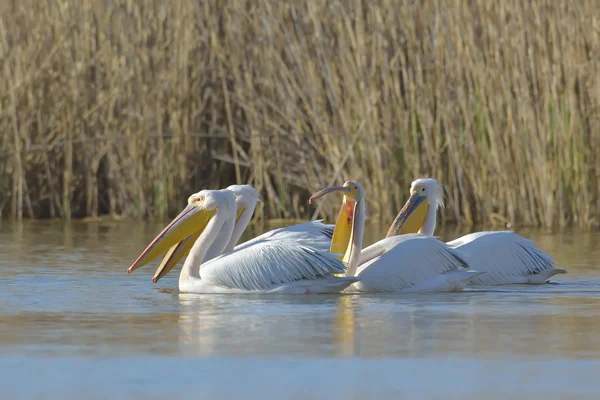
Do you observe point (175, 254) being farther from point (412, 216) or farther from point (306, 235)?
point (412, 216)

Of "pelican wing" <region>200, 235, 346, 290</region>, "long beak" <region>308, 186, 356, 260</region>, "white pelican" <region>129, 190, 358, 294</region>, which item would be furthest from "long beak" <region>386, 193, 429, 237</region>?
"pelican wing" <region>200, 235, 346, 290</region>

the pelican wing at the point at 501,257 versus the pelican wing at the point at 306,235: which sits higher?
the pelican wing at the point at 306,235

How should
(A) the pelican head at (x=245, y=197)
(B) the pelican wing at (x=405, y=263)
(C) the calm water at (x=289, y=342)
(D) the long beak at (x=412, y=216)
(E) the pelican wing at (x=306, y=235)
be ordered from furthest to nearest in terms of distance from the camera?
(D) the long beak at (x=412, y=216)
(A) the pelican head at (x=245, y=197)
(E) the pelican wing at (x=306, y=235)
(B) the pelican wing at (x=405, y=263)
(C) the calm water at (x=289, y=342)

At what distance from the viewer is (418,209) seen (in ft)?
27.8

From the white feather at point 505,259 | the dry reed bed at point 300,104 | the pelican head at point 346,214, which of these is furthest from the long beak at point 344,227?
the dry reed bed at point 300,104

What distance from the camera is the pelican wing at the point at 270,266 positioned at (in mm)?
7074

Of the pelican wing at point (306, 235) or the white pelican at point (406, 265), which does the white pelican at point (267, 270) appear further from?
the white pelican at point (406, 265)

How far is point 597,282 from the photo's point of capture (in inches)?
305

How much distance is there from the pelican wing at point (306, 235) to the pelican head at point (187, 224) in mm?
274

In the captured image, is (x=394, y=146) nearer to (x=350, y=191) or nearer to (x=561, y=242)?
(x=561, y=242)

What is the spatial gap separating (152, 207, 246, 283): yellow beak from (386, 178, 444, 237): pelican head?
1248 mm

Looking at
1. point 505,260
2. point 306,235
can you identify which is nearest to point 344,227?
point 306,235

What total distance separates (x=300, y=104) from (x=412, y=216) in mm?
4322

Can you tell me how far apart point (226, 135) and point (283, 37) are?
114 centimetres
